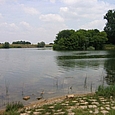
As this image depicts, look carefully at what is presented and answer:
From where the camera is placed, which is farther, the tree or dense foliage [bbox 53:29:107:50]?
the tree

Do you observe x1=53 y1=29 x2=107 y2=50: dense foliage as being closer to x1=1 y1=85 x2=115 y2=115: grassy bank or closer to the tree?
the tree

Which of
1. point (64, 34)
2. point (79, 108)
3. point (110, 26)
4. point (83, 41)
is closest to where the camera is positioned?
point (79, 108)

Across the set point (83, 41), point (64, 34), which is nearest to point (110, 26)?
point (83, 41)

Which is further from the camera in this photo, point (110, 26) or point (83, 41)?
point (110, 26)

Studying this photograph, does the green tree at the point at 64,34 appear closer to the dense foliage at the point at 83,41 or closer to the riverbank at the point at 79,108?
the dense foliage at the point at 83,41

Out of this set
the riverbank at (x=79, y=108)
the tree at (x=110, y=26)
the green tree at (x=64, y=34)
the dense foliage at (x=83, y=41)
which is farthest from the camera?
the green tree at (x=64, y=34)

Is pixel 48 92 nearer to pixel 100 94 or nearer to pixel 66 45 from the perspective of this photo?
pixel 100 94

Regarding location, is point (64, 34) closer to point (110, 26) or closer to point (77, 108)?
point (110, 26)

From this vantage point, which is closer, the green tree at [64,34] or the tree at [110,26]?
the tree at [110,26]

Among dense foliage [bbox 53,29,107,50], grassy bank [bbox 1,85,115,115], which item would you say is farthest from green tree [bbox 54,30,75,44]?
grassy bank [bbox 1,85,115,115]

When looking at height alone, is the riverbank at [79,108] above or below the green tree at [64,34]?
below

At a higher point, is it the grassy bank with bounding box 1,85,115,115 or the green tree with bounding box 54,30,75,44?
the green tree with bounding box 54,30,75,44

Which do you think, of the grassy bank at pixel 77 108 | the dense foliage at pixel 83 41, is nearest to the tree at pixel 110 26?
the dense foliage at pixel 83 41

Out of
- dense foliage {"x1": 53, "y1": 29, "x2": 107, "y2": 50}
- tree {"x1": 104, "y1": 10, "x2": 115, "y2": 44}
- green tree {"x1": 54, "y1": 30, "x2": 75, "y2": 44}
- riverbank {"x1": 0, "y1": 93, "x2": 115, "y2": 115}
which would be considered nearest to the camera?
riverbank {"x1": 0, "y1": 93, "x2": 115, "y2": 115}
